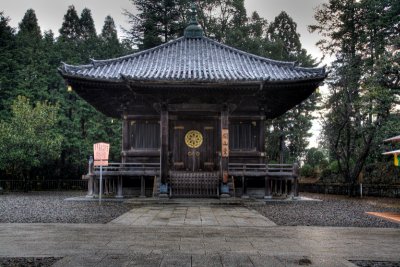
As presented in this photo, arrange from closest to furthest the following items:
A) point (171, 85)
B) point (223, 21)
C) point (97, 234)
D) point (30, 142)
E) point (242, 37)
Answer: point (97, 234), point (171, 85), point (30, 142), point (242, 37), point (223, 21)

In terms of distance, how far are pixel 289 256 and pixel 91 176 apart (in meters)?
15.1

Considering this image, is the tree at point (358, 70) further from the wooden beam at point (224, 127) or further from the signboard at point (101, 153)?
the signboard at point (101, 153)

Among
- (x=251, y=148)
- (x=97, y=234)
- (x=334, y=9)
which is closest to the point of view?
(x=97, y=234)

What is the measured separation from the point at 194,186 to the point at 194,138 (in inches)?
121

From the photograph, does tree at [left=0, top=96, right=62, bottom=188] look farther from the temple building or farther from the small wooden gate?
the small wooden gate

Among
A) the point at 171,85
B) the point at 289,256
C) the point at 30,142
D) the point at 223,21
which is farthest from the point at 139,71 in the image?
the point at 223,21

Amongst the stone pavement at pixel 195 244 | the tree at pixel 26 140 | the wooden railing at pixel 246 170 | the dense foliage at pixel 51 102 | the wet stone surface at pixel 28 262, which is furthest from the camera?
the dense foliage at pixel 51 102

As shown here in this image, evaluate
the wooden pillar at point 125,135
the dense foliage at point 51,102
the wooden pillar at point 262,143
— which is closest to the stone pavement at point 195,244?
the wooden pillar at point 262,143

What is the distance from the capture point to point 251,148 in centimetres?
2131

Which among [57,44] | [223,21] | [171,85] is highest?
[223,21]

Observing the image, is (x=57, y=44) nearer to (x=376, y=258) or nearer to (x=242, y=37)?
(x=242, y=37)

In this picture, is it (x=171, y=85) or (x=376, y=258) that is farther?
(x=171, y=85)

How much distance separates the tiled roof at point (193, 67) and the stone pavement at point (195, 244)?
362 inches

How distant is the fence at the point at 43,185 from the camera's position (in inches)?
1230
